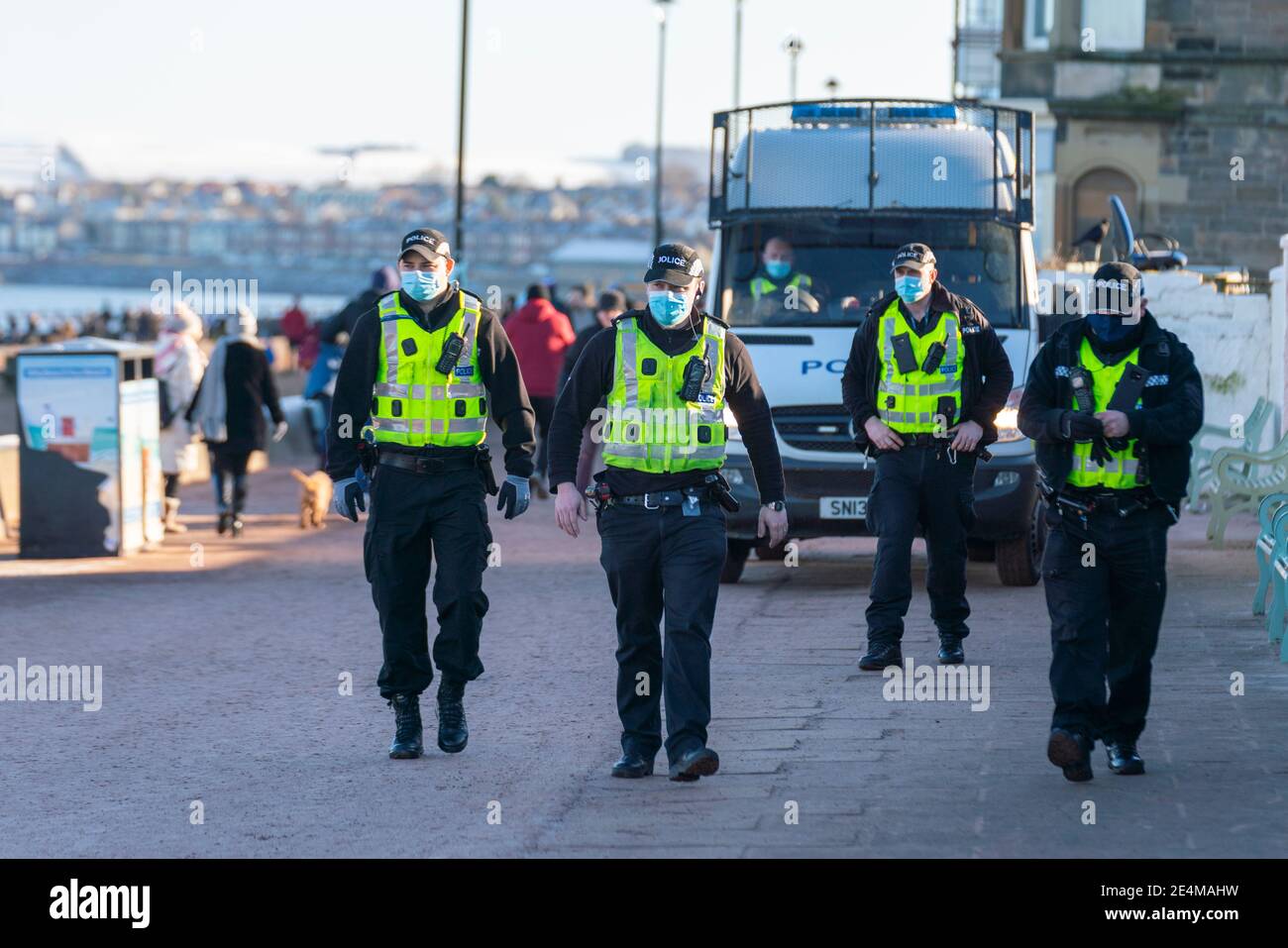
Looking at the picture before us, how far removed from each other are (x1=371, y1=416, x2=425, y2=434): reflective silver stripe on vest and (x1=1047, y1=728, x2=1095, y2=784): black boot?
248cm

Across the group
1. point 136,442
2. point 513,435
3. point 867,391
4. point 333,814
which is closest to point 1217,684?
point 867,391

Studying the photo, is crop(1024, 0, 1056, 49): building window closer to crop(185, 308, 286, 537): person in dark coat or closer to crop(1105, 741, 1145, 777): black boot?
crop(185, 308, 286, 537): person in dark coat

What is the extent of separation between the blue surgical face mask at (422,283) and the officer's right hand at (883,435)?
2.69m

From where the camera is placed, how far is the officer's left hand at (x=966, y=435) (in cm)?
1030

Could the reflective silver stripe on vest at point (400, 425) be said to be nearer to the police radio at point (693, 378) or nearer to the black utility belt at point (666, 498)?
the black utility belt at point (666, 498)

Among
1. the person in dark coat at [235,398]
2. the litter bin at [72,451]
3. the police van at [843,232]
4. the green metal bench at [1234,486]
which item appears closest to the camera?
the police van at [843,232]

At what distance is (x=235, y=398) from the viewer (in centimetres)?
1648

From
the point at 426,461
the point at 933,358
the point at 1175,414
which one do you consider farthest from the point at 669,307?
the point at 933,358

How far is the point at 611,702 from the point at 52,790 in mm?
2537

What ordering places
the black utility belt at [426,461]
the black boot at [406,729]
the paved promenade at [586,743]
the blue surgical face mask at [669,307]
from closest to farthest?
the paved promenade at [586,743] < the blue surgical face mask at [669,307] < the black utility belt at [426,461] < the black boot at [406,729]

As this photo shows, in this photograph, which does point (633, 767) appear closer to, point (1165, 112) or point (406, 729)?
point (406, 729)

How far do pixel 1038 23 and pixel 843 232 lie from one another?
78.2 feet

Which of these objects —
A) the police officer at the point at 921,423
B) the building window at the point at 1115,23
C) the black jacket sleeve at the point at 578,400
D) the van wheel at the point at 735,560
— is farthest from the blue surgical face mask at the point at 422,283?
the building window at the point at 1115,23
